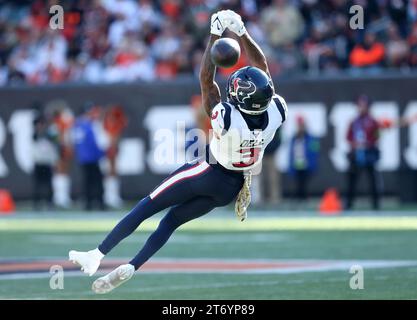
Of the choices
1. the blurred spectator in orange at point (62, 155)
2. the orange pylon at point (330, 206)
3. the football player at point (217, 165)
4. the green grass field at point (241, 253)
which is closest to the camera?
the football player at point (217, 165)

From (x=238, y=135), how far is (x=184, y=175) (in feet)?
1.73

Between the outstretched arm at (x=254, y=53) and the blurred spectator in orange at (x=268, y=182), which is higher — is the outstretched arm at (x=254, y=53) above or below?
above

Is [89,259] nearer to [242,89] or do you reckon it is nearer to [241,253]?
[242,89]

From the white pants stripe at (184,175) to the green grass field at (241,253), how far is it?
1041mm

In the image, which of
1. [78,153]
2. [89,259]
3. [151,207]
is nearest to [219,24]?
[151,207]

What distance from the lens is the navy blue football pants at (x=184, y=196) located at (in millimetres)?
8258

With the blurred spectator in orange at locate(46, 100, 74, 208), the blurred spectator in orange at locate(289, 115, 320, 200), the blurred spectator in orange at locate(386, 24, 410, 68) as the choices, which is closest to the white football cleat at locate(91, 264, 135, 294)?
the blurred spectator in orange at locate(289, 115, 320, 200)

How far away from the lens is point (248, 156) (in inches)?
324

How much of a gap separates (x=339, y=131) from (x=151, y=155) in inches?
127

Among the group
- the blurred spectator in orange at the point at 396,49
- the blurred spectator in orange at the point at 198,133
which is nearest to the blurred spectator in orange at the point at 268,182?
the blurred spectator in orange at the point at 198,133

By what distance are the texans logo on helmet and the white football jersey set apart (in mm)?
108

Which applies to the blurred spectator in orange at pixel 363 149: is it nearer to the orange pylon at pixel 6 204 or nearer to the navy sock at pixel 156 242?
the orange pylon at pixel 6 204
